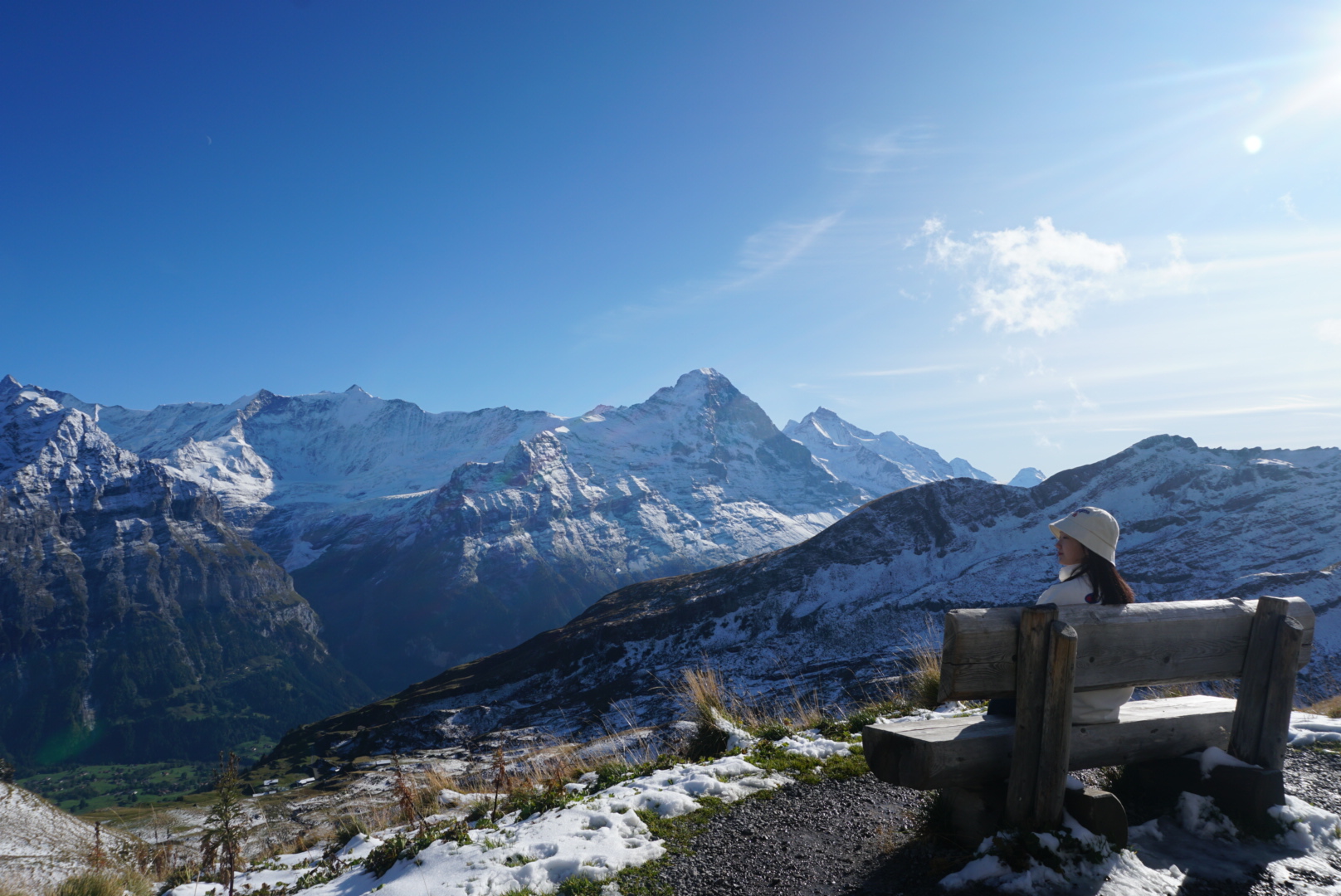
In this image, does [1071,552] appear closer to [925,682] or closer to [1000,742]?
[1000,742]

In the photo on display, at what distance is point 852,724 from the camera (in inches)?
482

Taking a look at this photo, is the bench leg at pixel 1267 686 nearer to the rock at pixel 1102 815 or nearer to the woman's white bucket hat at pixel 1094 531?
the woman's white bucket hat at pixel 1094 531

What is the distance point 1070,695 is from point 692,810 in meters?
4.69

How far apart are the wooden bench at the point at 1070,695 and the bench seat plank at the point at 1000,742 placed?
1 centimetres

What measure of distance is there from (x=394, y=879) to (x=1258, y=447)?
229745 mm

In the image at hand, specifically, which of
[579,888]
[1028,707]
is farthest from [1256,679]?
[579,888]

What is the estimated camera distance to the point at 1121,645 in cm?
631

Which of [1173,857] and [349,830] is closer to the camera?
[1173,857]

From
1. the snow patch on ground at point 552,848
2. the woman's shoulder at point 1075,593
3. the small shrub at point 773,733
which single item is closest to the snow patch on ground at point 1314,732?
the woman's shoulder at point 1075,593

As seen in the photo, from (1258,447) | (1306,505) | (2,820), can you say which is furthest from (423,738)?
(1258,447)

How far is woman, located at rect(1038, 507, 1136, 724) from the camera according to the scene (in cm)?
671

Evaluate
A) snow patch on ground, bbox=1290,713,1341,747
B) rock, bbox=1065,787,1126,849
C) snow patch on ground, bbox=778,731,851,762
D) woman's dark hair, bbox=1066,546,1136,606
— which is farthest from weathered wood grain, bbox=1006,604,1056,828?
snow patch on ground, bbox=1290,713,1341,747

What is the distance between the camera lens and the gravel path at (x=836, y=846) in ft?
21.2

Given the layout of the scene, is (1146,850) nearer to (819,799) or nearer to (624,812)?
(819,799)
